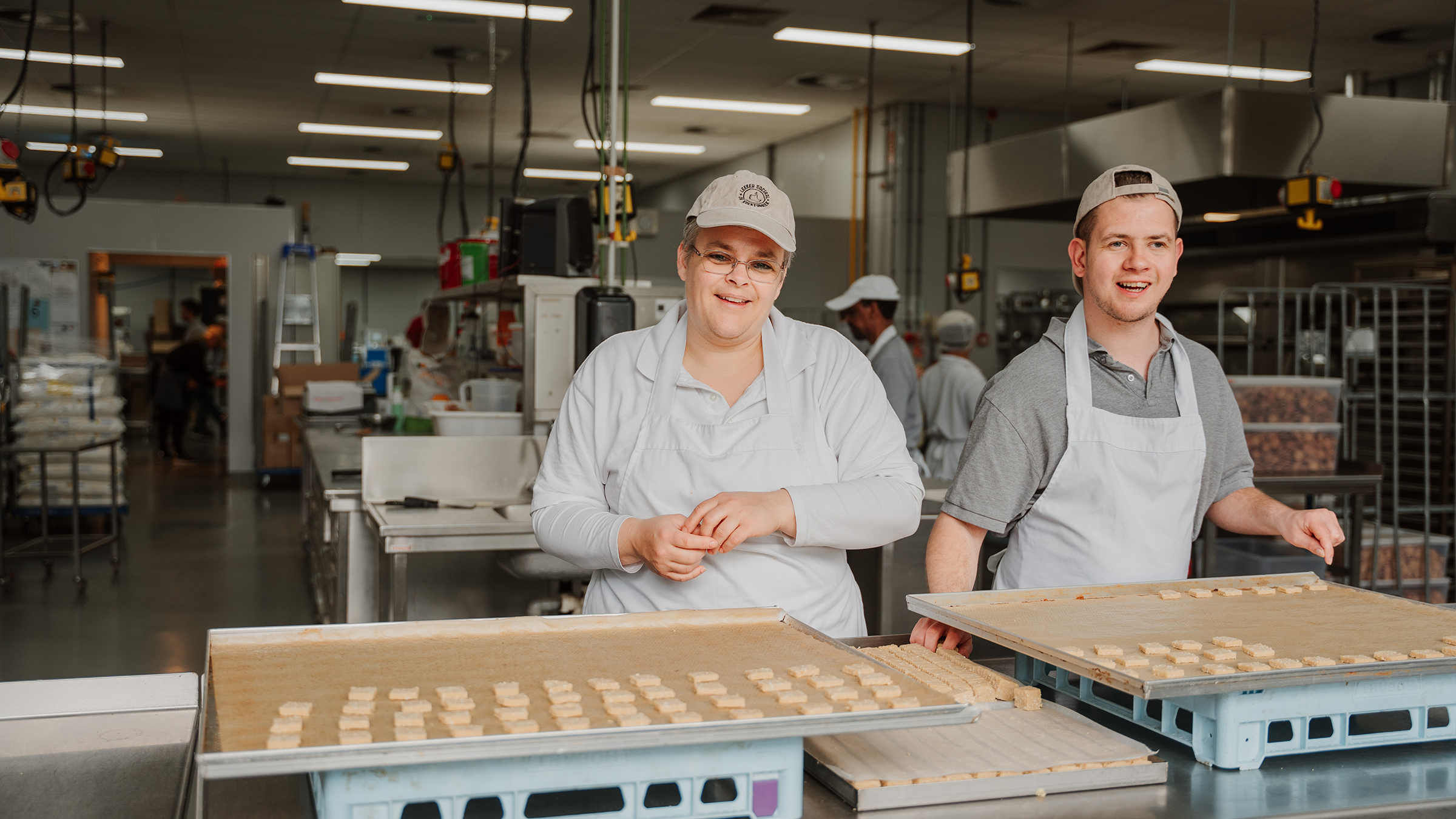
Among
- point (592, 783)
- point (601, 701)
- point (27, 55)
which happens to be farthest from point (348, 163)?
point (592, 783)

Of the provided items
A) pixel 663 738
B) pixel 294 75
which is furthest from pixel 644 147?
pixel 663 738

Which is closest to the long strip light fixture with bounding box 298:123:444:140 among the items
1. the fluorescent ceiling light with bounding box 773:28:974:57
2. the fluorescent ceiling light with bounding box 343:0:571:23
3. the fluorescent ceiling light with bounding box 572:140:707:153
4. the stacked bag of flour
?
the fluorescent ceiling light with bounding box 572:140:707:153

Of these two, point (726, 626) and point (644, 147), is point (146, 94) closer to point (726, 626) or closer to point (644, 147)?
point (644, 147)

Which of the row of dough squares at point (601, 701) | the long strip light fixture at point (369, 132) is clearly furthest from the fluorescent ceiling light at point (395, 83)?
the row of dough squares at point (601, 701)

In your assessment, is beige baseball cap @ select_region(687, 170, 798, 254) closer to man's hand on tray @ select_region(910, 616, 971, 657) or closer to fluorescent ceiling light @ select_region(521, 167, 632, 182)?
man's hand on tray @ select_region(910, 616, 971, 657)

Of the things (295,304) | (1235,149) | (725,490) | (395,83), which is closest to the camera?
(725,490)

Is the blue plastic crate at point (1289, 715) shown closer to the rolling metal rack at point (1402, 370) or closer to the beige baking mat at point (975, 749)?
the beige baking mat at point (975, 749)

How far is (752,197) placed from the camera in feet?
5.46

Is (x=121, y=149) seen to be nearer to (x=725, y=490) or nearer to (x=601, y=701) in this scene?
(x=725, y=490)

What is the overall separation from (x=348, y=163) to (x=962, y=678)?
13727mm

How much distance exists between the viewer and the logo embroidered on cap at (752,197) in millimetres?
1658

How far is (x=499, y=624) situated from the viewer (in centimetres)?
136

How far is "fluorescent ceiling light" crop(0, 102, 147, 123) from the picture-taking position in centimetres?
1040

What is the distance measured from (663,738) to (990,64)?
8.46 metres
